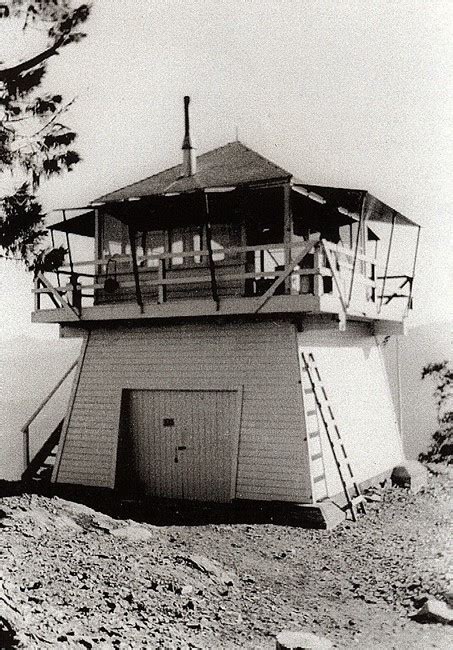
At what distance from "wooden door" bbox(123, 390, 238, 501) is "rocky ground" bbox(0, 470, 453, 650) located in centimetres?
136

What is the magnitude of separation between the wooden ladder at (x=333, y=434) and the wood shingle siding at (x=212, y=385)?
590 mm

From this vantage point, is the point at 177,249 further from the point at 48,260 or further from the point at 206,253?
the point at 48,260

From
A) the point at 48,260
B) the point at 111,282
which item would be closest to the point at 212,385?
the point at 111,282

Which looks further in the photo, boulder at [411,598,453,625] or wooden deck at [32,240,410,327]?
wooden deck at [32,240,410,327]

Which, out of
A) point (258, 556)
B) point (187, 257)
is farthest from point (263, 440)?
point (187, 257)

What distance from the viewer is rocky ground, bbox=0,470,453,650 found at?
8203mm

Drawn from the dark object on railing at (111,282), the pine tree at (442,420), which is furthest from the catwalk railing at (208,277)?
the pine tree at (442,420)

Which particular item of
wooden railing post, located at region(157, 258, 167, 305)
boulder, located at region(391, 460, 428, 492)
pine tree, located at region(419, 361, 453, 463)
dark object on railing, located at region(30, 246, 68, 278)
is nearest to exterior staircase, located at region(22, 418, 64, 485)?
wooden railing post, located at region(157, 258, 167, 305)

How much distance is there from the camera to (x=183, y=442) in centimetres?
1609

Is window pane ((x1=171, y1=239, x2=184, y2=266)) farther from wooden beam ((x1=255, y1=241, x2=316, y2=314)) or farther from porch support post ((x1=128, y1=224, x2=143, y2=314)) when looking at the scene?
wooden beam ((x1=255, y1=241, x2=316, y2=314))

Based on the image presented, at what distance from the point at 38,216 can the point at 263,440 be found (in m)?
6.51

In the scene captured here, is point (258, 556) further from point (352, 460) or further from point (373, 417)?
point (373, 417)

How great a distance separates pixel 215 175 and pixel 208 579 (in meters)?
8.99

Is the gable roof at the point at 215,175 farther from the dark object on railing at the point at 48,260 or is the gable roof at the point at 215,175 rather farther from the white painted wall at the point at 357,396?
the white painted wall at the point at 357,396
